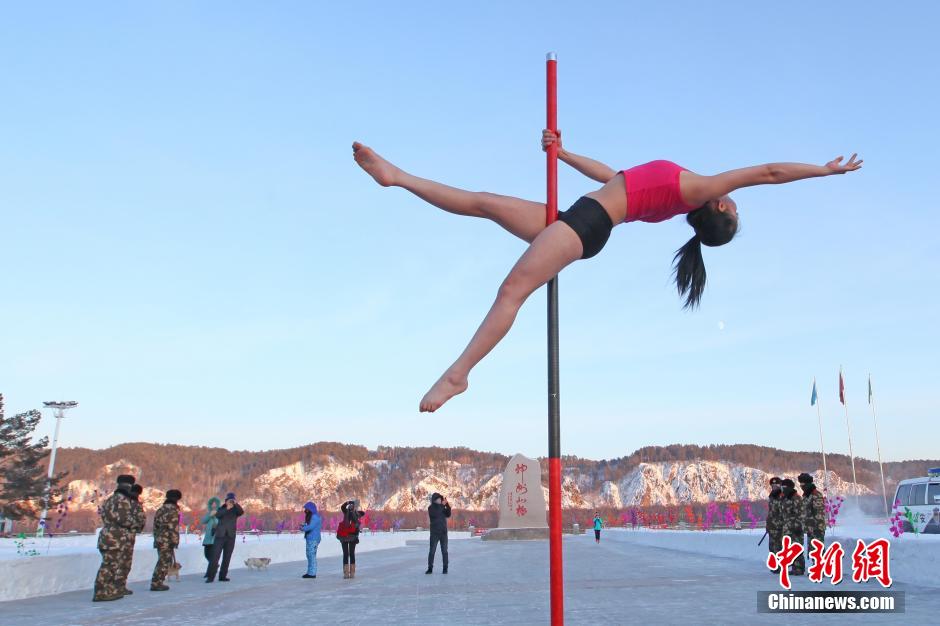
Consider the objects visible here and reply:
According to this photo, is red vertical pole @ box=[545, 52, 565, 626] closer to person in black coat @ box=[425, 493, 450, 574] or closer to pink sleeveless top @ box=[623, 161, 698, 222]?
pink sleeveless top @ box=[623, 161, 698, 222]

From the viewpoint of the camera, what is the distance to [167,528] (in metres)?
12.1

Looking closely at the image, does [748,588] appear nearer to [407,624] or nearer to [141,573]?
[407,624]

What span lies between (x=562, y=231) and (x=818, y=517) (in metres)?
11.0

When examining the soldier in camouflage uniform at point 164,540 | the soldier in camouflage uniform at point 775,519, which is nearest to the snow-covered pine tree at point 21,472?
the soldier in camouflage uniform at point 164,540

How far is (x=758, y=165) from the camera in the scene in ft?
11.4

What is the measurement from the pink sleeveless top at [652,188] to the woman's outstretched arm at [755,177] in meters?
0.06

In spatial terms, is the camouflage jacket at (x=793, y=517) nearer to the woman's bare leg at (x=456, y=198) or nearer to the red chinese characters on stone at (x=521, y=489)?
the woman's bare leg at (x=456, y=198)

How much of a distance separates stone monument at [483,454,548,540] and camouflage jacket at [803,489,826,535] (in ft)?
102

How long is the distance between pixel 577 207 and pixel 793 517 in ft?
36.5

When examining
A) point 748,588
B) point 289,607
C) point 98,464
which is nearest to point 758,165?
point 289,607

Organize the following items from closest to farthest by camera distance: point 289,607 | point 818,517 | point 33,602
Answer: point 289,607, point 33,602, point 818,517

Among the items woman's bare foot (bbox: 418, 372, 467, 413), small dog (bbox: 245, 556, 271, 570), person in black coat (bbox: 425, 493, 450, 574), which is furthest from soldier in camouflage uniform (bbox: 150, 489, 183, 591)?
woman's bare foot (bbox: 418, 372, 467, 413)

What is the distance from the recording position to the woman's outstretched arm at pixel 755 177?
3.46 meters

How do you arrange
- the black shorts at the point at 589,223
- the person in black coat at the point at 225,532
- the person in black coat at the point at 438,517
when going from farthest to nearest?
1. the person in black coat at the point at 438,517
2. the person in black coat at the point at 225,532
3. the black shorts at the point at 589,223
